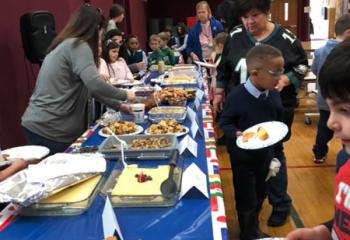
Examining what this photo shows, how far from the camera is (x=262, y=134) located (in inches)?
59.8

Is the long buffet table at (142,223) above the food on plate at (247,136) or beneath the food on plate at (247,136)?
beneath

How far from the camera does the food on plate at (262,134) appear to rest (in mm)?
1497

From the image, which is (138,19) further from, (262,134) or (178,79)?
(262,134)

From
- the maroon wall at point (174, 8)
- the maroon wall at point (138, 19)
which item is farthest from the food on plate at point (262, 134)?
the maroon wall at point (174, 8)

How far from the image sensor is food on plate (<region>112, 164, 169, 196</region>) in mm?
1229

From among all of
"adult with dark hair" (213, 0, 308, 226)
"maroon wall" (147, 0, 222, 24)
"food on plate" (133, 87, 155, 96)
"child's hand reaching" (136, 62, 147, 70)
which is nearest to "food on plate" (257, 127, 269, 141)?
"adult with dark hair" (213, 0, 308, 226)

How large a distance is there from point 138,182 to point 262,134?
0.52m

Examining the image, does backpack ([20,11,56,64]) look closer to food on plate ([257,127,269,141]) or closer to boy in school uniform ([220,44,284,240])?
boy in school uniform ([220,44,284,240])

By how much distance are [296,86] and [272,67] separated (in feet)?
1.37

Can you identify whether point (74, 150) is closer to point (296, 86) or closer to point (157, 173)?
point (157, 173)

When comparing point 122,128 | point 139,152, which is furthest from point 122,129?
point 139,152

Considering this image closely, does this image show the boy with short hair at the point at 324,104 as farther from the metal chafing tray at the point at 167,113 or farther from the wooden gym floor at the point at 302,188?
the metal chafing tray at the point at 167,113

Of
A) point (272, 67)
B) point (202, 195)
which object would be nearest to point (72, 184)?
point (202, 195)

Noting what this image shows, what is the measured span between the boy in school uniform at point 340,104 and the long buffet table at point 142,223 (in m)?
0.32
